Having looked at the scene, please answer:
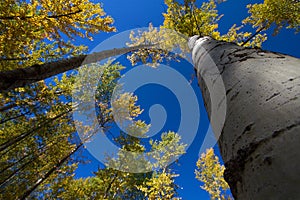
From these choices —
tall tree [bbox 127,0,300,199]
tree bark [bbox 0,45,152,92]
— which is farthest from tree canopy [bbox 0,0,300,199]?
tall tree [bbox 127,0,300,199]

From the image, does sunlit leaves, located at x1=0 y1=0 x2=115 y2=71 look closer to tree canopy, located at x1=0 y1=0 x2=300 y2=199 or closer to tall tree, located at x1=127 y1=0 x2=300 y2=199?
tree canopy, located at x1=0 y1=0 x2=300 y2=199

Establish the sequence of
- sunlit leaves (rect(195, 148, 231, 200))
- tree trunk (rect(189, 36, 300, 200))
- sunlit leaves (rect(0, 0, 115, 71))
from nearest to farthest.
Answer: tree trunk (rect(189, 36, 300, 200)) → sunlit leaves (rect(0, 0, 115, 71)) → sunlit leaves (rect(195, 148, 231, 200))

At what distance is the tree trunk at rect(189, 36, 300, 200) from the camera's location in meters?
0.37

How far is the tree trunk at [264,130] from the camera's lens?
1.22ft

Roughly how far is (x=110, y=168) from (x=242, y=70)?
1043 cm

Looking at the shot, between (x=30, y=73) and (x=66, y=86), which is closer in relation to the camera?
(x=30, y=73)

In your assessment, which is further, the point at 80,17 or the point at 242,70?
the point at 80,17

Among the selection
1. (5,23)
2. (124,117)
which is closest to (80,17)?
(5,23)

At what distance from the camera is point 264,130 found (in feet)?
1.51

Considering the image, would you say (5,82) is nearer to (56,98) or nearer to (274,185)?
(274,185)

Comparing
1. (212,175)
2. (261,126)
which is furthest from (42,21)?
(212,175)

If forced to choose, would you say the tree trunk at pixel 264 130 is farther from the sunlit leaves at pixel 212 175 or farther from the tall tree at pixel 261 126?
the sunlit leaves at pixel 212 175

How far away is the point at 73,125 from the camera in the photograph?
35.4ft

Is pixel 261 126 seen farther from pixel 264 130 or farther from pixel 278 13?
pixel 278 13
